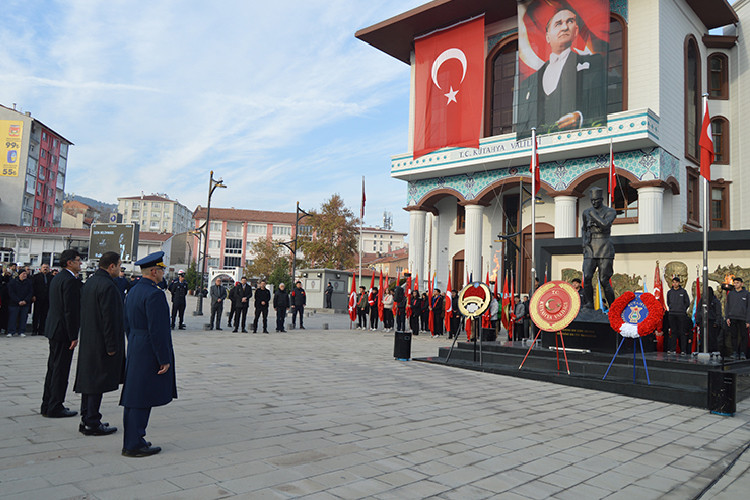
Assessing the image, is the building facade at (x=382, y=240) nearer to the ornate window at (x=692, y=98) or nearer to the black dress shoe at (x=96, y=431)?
the ornate window at (x=692, y=98)

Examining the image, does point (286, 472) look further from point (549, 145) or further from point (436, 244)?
point (436, 244)

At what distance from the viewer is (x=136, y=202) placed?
126938mm

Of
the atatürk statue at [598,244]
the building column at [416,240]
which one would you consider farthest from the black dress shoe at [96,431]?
the building column at [416,240]

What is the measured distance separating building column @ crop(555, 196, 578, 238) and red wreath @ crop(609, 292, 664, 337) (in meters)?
16.1

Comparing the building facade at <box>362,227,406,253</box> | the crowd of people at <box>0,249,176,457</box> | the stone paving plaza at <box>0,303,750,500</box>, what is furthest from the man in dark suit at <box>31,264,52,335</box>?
the building facade at <box>362,227,406,253</box>

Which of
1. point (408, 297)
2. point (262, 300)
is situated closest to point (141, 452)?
point (262, 300)

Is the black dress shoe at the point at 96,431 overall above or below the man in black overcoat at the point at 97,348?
below

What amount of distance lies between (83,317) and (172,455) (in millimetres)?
1710

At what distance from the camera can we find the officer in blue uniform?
15.0ft

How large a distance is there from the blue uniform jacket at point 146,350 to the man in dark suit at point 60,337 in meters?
1.71

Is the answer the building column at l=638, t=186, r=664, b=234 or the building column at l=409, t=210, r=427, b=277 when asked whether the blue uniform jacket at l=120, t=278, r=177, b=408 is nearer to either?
the building column at l=638, t=186, r=664, b=234

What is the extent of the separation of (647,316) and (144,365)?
26.3 ft

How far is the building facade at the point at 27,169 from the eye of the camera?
6806 cm

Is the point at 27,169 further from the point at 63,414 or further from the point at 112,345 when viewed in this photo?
the point at 112,345
